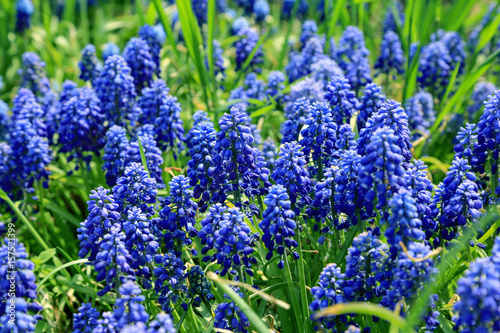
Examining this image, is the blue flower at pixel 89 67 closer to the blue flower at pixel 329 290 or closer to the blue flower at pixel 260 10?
the blue flower at pixel 260 10

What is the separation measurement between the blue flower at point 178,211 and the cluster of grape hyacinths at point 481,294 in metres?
2.55

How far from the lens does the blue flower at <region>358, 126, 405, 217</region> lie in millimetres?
4094

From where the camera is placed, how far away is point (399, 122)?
4.76 meters

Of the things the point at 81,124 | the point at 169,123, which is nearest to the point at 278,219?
the point at 169,123

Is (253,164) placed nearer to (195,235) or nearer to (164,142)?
(195,235)

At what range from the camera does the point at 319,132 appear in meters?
5.29

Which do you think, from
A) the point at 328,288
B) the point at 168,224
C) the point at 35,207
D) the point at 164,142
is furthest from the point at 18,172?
the point at 328,288

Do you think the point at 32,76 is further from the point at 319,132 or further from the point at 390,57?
the point at 390,57

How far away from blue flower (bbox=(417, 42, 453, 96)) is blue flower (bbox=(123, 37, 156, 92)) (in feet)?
15.8

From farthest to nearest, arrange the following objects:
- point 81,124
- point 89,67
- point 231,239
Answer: point 89,67 < point 81,124 < point 231,239

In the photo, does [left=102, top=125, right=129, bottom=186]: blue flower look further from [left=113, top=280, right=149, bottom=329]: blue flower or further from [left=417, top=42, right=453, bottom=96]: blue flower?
[left=417, top=42, right=453, bottom=96]: blue flower

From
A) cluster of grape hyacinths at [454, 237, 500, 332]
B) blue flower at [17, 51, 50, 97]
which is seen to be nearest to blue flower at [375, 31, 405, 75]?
blue flower at [17, 51, 50, 97]

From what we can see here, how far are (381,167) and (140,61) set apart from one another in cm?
499

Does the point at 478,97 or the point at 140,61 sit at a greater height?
the point at 140,61
